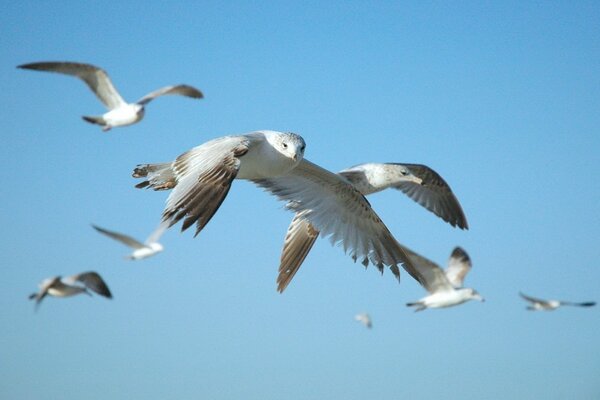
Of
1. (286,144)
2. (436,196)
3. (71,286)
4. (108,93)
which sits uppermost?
(108,93)

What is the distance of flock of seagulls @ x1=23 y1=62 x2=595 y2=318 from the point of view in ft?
22.7

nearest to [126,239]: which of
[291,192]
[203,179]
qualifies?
[291,192]

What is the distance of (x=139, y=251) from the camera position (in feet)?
55.7

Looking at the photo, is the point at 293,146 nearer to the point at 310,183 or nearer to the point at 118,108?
the point at 310,183

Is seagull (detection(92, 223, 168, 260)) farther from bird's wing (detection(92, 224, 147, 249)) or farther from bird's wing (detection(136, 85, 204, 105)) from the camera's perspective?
bird's wing (detection(136, 85, 204, 105))

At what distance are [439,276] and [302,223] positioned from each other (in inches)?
176

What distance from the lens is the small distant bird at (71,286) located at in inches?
522

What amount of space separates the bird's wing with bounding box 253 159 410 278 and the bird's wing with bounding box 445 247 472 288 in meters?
6.03

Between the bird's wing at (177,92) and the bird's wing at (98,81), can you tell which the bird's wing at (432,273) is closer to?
the bird's wing at (177,92)

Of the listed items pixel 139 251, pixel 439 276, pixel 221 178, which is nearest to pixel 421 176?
pixel 439 276

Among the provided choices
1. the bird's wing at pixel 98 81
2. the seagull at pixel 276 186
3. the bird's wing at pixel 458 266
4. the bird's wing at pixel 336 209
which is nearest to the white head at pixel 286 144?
the seagull at pixel 276 186

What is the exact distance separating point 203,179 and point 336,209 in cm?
309

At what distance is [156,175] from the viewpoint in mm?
8500

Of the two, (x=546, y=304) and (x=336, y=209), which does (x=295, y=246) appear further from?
(x=546, y=304)
